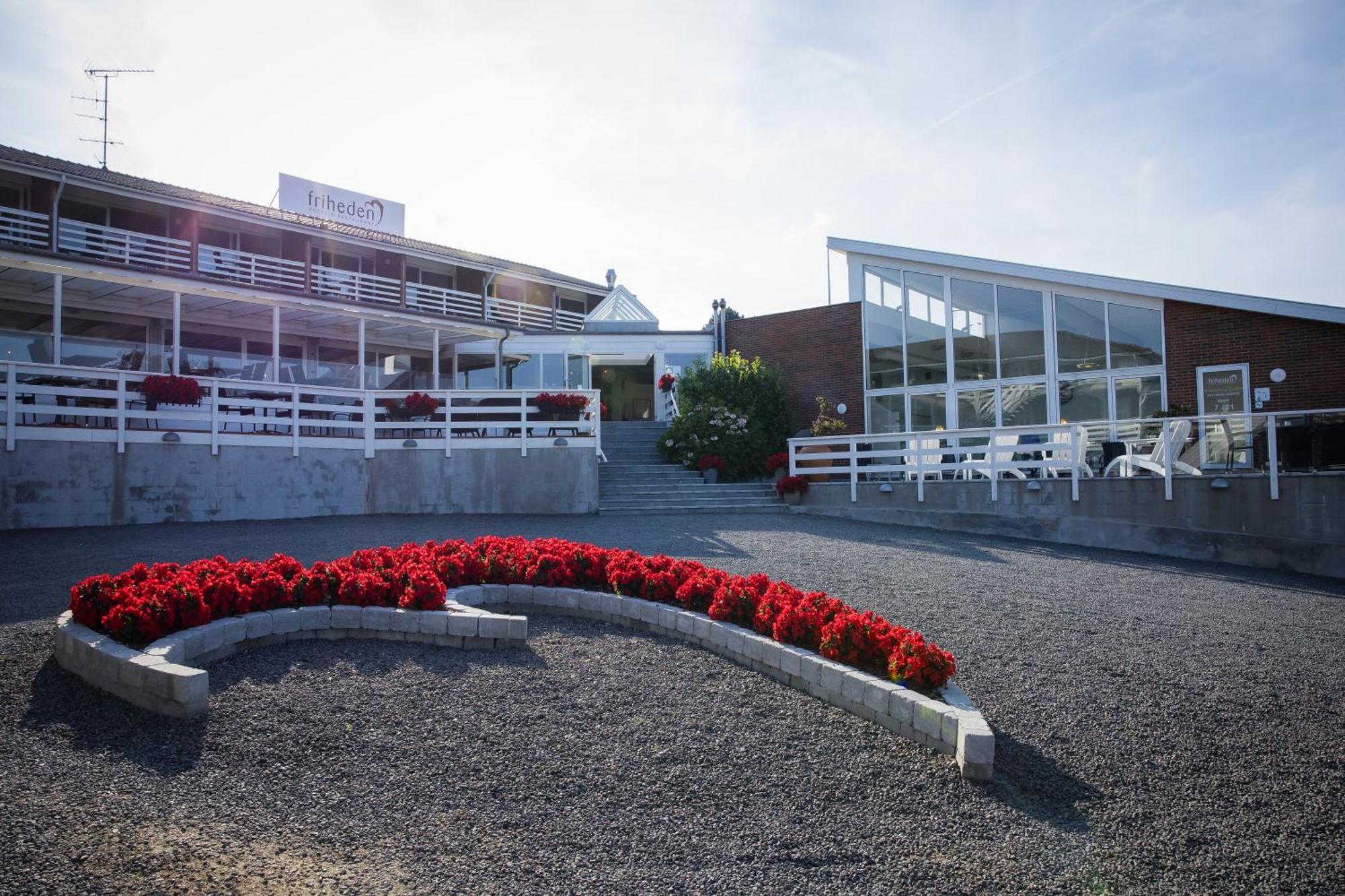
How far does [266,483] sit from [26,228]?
9.69m

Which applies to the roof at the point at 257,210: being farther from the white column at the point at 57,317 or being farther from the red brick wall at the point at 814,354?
the red brick wall at the point at 814,354

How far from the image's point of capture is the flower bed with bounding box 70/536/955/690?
5.07m

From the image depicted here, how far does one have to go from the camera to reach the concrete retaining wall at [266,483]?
12.0 m

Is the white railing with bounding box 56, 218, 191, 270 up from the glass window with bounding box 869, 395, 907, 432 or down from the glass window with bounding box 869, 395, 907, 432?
up

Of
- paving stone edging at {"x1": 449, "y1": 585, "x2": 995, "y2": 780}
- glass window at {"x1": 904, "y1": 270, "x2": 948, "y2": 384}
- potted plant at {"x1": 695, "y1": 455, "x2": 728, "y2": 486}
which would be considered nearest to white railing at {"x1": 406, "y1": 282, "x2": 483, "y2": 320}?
potted plant at {"x1": 695, "y1": 455, "x2": 728, "y2": 486}

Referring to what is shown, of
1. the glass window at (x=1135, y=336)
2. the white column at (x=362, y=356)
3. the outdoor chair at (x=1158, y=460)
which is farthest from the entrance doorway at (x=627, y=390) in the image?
the outdoor chair at (x=1158, y=460)

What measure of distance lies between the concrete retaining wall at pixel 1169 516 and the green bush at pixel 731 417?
435 centimetres

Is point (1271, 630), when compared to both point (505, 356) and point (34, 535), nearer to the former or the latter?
point (34, 535)

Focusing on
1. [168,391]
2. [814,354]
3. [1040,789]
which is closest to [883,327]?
[814,354]

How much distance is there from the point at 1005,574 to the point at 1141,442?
198 inches

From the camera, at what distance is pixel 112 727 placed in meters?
4.29

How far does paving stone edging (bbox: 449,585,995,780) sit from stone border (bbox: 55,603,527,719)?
0.70 m

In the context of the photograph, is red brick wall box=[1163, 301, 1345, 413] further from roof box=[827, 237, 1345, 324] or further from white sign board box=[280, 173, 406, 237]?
white sign board box=[280, 173, 406, 237]

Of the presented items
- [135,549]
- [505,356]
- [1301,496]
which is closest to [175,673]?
[135,549]
